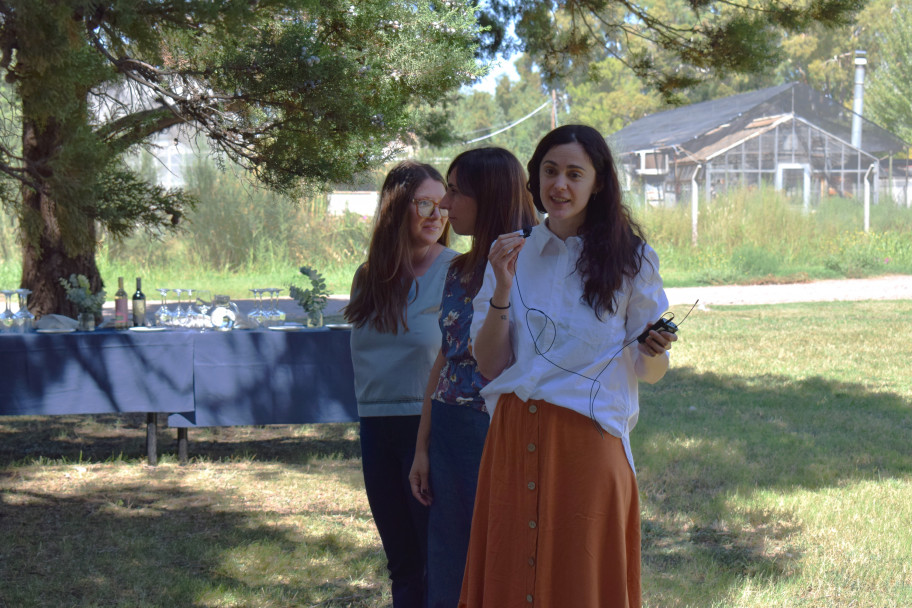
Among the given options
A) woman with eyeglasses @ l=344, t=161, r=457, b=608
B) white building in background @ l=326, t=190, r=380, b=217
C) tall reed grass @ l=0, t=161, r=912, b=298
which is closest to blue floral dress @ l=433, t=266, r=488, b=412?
woman with eyeglasses @ l=344, t=161, r=457, b=608

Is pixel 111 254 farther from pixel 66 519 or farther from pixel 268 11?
pixel 268 11

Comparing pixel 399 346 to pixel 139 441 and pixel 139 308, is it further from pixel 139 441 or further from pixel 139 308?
pixel 139 441

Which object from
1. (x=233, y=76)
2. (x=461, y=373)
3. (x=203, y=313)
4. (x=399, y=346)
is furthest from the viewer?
(x=203, y=313)

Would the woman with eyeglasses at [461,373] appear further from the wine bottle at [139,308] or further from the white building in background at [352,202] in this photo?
the white building in background at [352,202]

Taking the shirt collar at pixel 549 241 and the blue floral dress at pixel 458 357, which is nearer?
the shirt collar at pixel 549 241

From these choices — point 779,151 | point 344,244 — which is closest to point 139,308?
point 344,244

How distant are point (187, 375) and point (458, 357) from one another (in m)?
3.78

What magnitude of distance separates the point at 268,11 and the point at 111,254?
686 inches

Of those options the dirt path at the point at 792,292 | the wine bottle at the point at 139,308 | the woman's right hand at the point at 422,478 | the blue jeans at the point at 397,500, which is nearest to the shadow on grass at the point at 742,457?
the blue jeans at the point at 397,500

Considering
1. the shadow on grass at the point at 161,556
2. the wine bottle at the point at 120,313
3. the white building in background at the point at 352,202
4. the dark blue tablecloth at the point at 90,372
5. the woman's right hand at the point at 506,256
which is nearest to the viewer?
the woman's right hand at the point at 506,256

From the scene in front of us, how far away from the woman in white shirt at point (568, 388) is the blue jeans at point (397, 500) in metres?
0.70

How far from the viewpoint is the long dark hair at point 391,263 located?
2.70 metres

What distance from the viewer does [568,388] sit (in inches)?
75.3

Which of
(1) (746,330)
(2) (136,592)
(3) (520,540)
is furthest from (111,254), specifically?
(3) (520,540)
